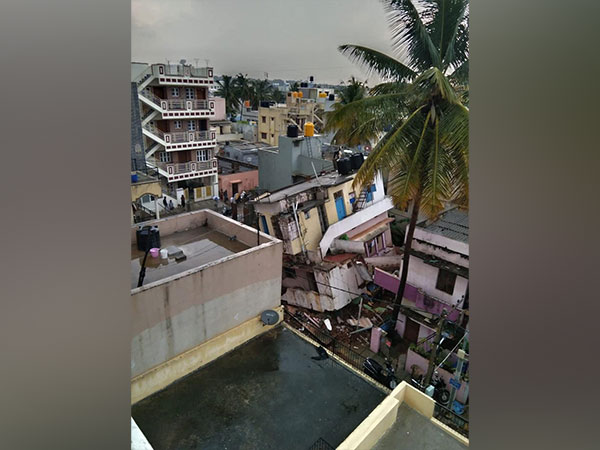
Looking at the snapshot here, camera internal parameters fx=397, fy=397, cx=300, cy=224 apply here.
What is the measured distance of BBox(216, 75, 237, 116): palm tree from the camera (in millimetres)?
46531

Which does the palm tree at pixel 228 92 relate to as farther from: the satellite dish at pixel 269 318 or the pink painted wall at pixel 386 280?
the satellite dish at pixel 269 318

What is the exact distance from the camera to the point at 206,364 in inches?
364

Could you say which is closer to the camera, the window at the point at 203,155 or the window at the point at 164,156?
the window at the point at 164,156

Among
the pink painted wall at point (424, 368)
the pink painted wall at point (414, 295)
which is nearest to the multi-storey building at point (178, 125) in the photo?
the pink painted wall at point (414, 295)

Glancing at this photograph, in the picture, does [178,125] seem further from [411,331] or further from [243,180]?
[411,331]

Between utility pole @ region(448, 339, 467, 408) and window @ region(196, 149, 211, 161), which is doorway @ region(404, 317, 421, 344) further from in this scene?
window @ region(196, 149, 211, 161)

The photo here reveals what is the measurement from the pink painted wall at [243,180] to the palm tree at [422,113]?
1824cm

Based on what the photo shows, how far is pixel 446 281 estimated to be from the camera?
14.5 metres

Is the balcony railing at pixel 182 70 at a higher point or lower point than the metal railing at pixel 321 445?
higher

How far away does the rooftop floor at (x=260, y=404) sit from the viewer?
744 centimetres
